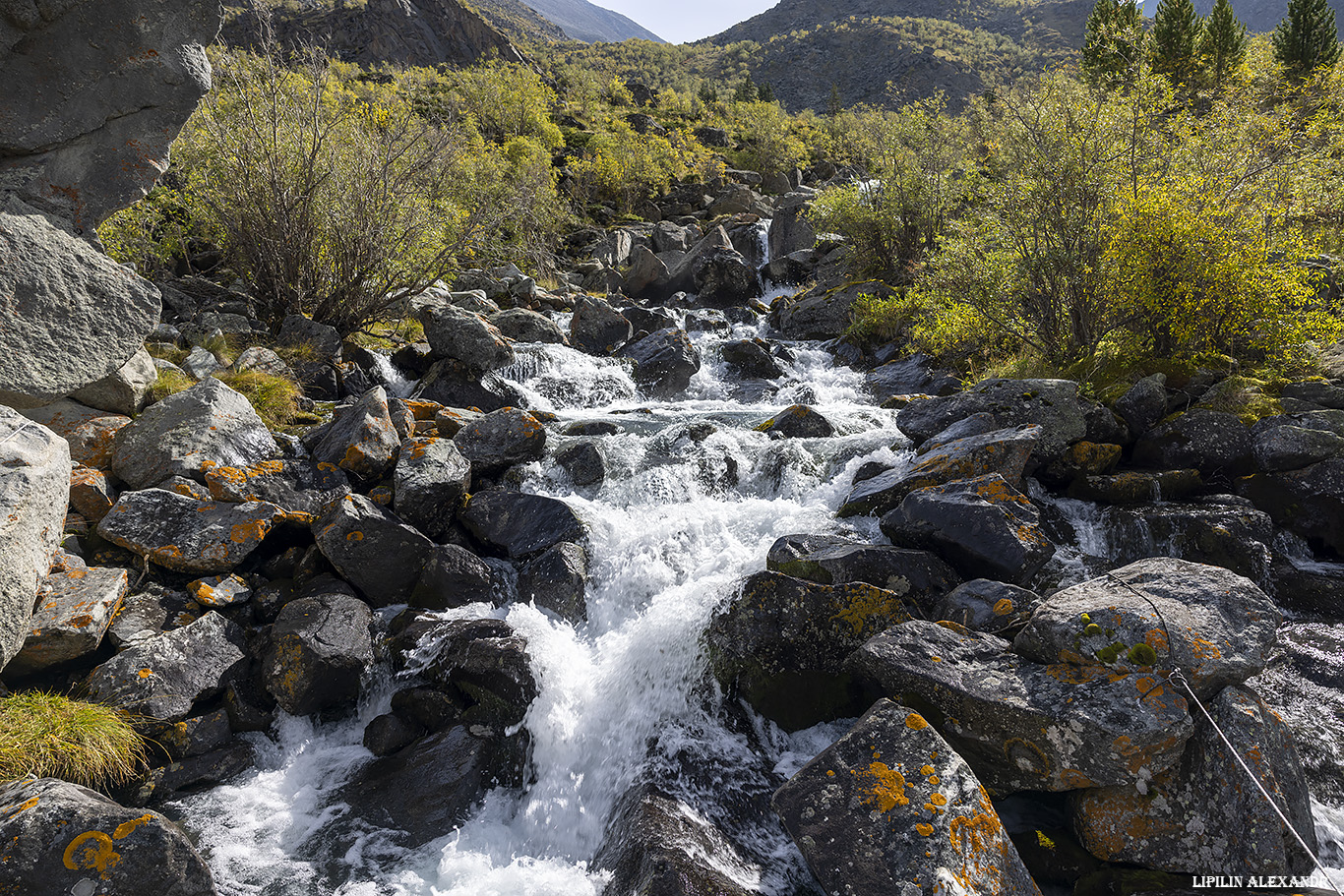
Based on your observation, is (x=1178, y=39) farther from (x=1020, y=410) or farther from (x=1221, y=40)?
(x=1020, y=410)

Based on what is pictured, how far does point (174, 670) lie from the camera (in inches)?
199

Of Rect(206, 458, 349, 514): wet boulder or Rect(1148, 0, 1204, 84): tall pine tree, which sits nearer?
Rect(206, 458, 349, 514): wet boulder

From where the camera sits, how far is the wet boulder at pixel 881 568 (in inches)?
218

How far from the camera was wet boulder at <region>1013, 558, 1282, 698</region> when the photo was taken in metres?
3.78

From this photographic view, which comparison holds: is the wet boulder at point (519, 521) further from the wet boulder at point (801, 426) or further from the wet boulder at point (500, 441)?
the wet boulder at point (801, 426)

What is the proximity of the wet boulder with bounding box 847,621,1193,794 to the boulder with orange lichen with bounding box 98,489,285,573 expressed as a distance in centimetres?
623

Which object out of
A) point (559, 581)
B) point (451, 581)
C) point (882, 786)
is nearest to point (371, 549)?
point (451, 581)

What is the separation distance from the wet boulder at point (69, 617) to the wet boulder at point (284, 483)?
1543 mm

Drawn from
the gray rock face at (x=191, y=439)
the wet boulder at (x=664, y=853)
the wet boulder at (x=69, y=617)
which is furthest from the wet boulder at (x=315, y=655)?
the wet boulder at (x=664, y=853)

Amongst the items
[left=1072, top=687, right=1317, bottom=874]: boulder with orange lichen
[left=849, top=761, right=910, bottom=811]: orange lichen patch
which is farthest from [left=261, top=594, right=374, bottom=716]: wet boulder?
[left=1072, top=687, right=1317, bottom=874]: boulder with orange lichen

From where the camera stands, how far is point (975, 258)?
12.1 meters

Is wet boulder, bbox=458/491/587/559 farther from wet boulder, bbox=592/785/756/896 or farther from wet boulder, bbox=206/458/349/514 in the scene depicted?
wet boulder, bbox=592/785/756/896

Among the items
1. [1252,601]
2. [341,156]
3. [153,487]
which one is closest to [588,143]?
[341,156]

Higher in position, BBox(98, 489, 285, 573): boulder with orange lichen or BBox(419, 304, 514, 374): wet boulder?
BBox(419, 304, 514, 374): wet boulder
